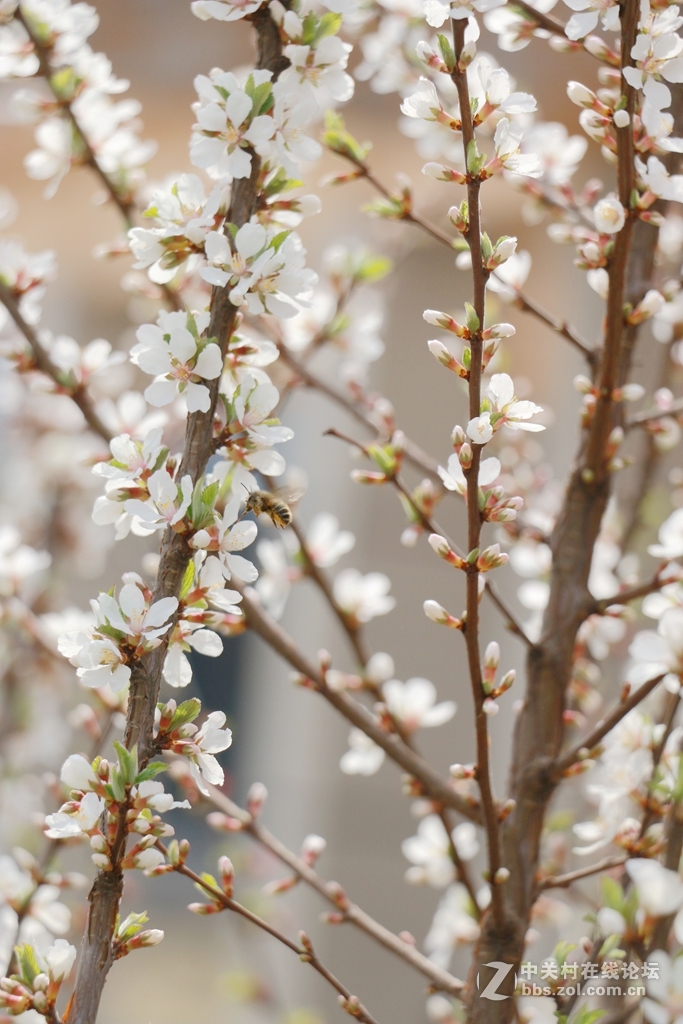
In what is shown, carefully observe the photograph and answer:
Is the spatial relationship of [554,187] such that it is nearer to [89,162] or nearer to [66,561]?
[89,162]

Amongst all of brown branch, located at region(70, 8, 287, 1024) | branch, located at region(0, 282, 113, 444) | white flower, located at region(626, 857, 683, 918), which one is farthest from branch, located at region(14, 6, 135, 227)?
white flower, located at region(626, 857, 683, 918)

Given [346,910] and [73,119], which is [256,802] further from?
[73,119]

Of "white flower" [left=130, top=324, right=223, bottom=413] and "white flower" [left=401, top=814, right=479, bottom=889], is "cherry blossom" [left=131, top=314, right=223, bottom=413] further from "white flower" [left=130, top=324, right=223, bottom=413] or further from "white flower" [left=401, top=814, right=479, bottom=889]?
"white flower" [left=401, top=814, right=479, bottom=889]

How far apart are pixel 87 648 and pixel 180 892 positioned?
2.31 meters

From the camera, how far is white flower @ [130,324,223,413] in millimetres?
414

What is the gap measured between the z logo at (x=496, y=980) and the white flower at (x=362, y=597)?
31cm

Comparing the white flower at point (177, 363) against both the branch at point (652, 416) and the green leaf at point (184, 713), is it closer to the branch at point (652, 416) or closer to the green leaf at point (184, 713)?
the green leaf at point (184, 713)

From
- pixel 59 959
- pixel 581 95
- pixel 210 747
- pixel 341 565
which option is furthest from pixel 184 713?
pixel 341 565

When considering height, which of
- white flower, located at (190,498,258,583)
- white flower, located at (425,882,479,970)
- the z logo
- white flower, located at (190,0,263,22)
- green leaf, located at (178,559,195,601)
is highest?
white flower, located at (190,0,263,22)

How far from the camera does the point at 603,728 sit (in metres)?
0.53

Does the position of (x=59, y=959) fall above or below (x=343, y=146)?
below

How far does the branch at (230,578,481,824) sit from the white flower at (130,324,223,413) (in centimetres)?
21

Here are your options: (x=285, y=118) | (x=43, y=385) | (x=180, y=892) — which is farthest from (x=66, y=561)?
(x=180, y=892)

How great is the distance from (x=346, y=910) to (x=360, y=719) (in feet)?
0.41
